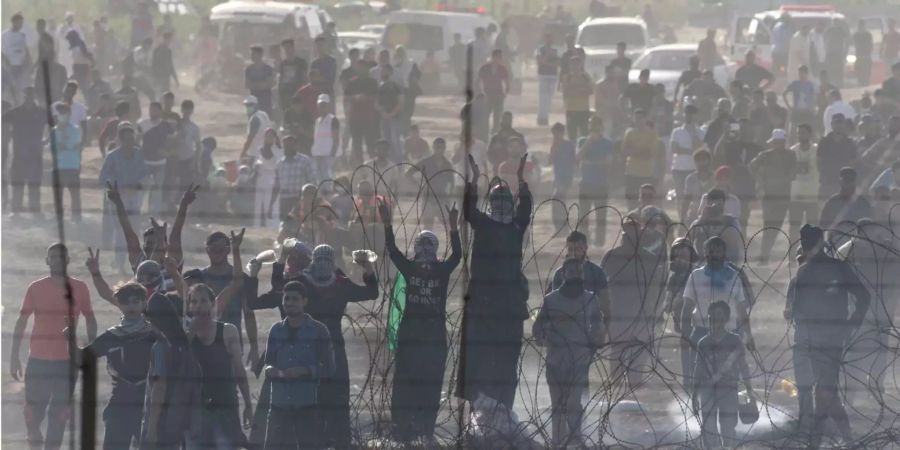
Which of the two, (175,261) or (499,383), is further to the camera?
(175,261)

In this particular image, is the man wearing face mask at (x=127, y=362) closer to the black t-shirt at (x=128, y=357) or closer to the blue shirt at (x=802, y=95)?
the black t-shirt at (x=128, y=357)

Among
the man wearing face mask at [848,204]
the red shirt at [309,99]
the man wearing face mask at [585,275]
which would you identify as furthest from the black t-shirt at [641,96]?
the man wearing face mask at [585,275]

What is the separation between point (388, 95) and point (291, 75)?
39.2 inches

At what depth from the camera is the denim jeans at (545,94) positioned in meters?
19.4

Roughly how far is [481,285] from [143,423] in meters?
1.42

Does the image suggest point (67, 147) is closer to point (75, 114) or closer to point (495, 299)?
Answer: point (75, 114)

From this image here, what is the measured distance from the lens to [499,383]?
6117mm

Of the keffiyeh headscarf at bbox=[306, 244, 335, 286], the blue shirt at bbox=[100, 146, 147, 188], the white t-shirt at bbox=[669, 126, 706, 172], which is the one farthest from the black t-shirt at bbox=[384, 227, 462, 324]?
the white t-shirt at bbox=[669, 126, 706, 172]

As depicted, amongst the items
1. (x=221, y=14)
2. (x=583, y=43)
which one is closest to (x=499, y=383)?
(x=583, y=43)

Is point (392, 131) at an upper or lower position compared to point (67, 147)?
lower

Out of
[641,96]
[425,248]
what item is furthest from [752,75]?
[425,248]

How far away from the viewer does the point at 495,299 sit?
6207 mm

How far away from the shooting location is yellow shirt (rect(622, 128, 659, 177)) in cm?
1327

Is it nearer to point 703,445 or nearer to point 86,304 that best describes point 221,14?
point 86,304
